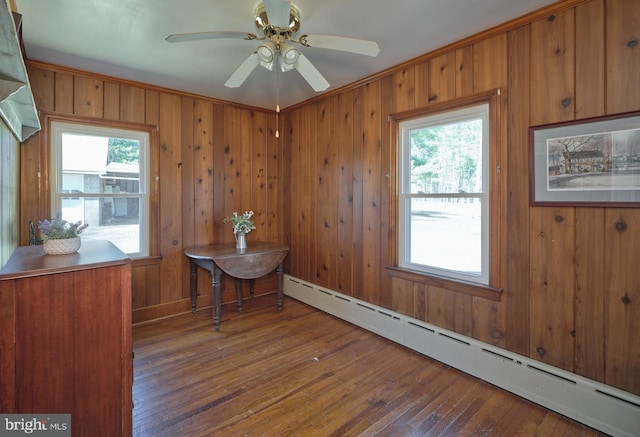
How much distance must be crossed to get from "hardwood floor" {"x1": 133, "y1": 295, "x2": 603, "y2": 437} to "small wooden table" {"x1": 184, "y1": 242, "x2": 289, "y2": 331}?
47 centimetres

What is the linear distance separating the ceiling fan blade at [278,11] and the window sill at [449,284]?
206cm

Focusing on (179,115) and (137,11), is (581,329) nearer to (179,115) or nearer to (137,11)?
(137,11)

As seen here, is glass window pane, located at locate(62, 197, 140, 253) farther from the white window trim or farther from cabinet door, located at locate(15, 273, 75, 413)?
the white window trim

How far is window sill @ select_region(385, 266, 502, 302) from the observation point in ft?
7.04

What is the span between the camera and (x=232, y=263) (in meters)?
3.01

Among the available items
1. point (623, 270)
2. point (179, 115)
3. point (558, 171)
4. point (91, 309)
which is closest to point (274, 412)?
point (91, 309)

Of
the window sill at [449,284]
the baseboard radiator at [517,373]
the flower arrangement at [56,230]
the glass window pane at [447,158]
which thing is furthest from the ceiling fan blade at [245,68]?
the baseboard radiator at [517,373]

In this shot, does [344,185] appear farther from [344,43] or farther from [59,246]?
[59,246]

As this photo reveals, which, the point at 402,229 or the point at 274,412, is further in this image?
the point at 402,229

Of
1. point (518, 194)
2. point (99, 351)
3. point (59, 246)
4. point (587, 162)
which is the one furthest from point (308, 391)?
point (587, 162)

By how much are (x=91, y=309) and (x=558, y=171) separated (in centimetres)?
260

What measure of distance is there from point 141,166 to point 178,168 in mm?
350

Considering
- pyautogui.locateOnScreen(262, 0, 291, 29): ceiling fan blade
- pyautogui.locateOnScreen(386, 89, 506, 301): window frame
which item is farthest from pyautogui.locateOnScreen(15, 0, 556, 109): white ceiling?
pyautogui.locateOnScreen(386, 89, 506, 301): window frame

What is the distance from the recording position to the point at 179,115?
3.32 metres
